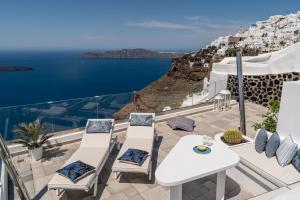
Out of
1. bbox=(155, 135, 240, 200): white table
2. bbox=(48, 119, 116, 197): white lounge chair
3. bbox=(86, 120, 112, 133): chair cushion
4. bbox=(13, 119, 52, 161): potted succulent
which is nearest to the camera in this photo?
bbox=(155, 135, 240, 200): white table

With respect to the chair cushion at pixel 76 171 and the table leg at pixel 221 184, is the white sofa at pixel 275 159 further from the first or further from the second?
the chair cushion at pixel 76 171

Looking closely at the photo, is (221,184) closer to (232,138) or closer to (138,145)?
(232,138)

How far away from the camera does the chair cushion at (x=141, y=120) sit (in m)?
6.71

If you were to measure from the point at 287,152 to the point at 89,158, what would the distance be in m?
4.38

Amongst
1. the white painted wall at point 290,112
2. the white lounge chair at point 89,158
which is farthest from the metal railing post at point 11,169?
the white painted wall at point 290,112

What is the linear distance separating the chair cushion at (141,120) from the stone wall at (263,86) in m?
7.10

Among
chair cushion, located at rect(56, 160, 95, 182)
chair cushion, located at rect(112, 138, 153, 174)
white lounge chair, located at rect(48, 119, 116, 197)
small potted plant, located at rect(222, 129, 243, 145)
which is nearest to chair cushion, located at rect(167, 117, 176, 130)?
chair cushion, located at rect(112, 138, 153, 174)

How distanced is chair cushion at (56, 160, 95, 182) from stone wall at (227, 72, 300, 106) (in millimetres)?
9794

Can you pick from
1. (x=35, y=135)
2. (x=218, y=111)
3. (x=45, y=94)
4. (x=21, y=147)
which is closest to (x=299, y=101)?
(x=218, y=111)

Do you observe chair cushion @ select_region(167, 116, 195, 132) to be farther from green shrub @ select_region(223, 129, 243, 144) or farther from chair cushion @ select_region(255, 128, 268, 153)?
chair cushion @ select_region(255, 128, 268, 153)

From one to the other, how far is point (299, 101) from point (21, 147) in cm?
734

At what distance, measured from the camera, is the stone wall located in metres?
10.8

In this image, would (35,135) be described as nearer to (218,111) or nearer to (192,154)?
(192,154)

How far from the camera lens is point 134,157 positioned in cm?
496
